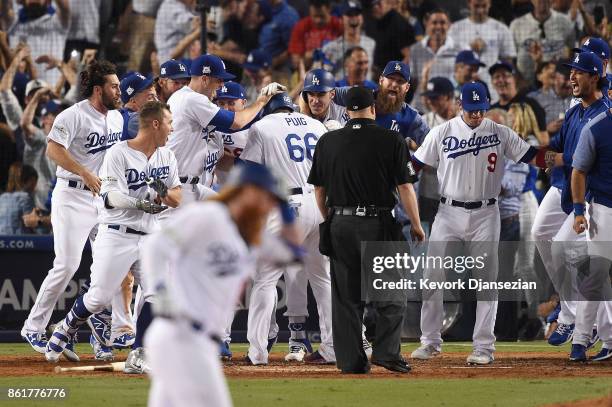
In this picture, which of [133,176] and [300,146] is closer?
[133,176]

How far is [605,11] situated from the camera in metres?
13.3

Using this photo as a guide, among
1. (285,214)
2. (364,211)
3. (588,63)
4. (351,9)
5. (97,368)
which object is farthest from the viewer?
(351,9)

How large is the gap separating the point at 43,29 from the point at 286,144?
576 centimetres

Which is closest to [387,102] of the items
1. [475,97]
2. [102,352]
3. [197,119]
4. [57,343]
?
[475,97]

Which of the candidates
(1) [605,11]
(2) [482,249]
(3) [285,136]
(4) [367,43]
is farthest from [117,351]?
(1) [605,11]

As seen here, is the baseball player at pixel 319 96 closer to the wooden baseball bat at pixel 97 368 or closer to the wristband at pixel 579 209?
the wristband at pixel 579 209

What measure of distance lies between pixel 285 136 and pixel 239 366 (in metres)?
1.78

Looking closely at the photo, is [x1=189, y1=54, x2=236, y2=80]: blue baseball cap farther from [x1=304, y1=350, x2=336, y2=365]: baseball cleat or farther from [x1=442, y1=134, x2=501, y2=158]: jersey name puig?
[x1=304, y1=350, x2=336, y2=365]: baseball cleat

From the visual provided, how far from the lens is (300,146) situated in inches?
325

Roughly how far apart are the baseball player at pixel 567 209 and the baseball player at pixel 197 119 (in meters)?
2.35

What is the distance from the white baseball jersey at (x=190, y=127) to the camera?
8.45 m

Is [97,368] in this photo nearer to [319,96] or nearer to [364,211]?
[364,211]

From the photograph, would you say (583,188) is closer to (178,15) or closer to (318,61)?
(318,61)

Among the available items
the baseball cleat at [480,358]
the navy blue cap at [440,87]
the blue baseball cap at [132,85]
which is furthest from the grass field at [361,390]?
the navy blue cap at [440,87]
